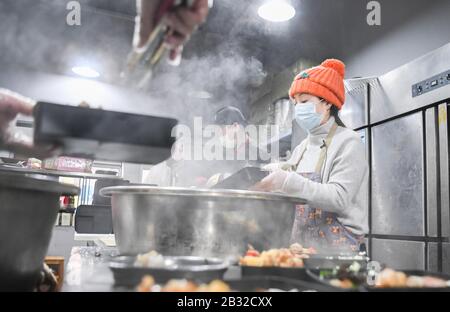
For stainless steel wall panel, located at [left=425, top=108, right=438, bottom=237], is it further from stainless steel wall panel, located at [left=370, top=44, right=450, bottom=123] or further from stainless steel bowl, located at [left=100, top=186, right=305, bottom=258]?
stainless steel bowl, located at [left=100, top=186, right=305, bottom=258]

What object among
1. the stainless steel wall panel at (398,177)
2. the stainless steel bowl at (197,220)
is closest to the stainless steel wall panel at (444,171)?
the stainless steel wall panel at (398,177)

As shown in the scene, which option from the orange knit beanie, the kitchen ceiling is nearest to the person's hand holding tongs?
the kitchen ceiling

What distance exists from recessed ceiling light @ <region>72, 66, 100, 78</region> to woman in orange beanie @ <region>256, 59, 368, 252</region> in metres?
0.75

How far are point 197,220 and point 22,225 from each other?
0.45m

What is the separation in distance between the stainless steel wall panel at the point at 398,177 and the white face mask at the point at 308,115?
979mm

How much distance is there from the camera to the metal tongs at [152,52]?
70cm

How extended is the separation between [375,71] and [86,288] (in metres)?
3.75

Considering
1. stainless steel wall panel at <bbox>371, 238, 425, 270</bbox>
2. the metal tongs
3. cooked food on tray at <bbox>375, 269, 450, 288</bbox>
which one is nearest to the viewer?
the metal tongs

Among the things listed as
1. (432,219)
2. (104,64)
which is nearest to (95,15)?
(104,64)

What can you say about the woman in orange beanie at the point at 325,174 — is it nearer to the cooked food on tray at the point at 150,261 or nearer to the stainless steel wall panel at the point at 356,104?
the cooked food on tray at the point at 150,261

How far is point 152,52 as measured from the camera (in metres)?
0.73

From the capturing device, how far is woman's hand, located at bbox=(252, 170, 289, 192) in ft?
5.04

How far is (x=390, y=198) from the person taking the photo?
2924 millimetres
